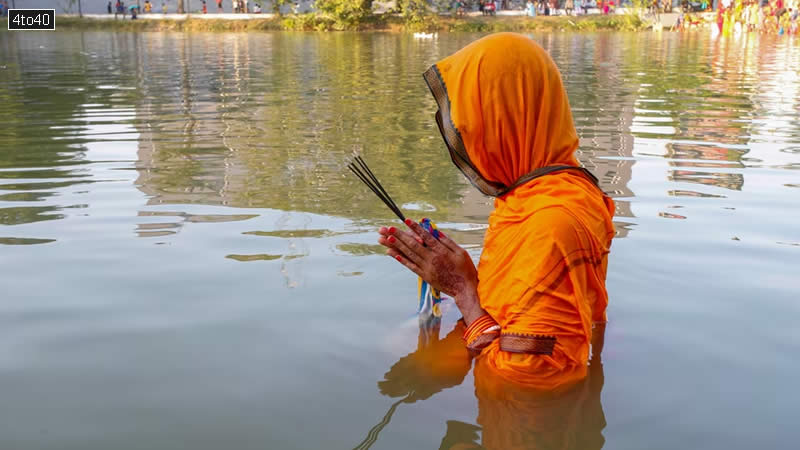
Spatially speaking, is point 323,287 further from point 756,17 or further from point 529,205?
point 756,17

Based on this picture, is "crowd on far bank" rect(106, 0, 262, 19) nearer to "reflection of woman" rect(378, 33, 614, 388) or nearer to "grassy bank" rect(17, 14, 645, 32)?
"grassy bank" rect(17, 14, 645, 32)

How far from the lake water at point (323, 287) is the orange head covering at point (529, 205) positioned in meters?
0.33

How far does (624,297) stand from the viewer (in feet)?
11.8

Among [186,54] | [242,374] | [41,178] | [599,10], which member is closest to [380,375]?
[242,374]

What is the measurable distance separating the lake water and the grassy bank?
2725 cm

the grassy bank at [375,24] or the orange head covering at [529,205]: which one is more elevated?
the grassy bank at [375,24]

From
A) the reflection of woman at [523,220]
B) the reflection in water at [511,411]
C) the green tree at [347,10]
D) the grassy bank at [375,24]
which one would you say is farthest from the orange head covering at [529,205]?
the green tree at [347,10]

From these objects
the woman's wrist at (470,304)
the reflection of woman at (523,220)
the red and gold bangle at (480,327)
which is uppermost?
the reflection of woman at (523,220)

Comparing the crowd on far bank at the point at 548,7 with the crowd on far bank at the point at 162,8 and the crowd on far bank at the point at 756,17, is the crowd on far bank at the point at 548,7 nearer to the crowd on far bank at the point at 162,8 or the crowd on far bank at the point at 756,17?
the crowd on far bank at the point at 756,17

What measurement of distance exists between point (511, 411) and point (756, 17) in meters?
31.9

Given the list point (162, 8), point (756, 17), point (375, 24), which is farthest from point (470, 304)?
point (162, 8)

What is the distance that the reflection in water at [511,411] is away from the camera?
7.77 feet

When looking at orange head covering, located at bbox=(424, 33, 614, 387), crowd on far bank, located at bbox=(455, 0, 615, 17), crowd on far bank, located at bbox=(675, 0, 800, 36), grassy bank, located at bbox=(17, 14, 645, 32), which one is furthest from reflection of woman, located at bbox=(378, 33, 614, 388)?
crowd on far bank, located at bbox=(455, 0, 615, 17)

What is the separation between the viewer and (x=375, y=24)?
37.7 metres
